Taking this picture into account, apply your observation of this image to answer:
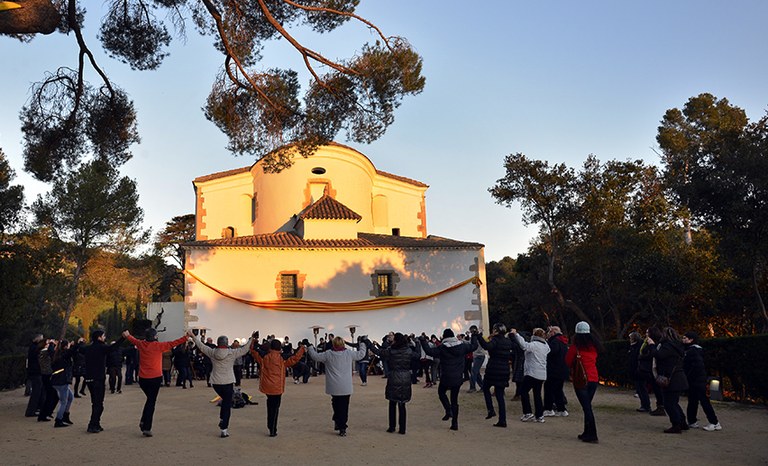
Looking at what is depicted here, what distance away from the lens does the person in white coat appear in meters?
9.27

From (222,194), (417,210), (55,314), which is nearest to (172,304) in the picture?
(222,194)

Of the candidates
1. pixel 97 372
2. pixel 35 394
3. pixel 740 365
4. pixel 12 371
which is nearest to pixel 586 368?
pixel 740 365

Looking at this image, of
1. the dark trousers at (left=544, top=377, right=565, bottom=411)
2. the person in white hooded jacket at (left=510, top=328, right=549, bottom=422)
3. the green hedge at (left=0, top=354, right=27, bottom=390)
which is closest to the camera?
the person in white hooded jacket at (left=510, top=328, right=549, bottom=422)

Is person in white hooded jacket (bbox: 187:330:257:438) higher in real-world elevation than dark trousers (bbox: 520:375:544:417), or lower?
higher

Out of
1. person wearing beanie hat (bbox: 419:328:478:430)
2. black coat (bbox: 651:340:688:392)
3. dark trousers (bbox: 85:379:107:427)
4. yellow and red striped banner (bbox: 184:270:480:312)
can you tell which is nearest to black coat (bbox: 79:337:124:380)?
dark trousers (bbox: 85:379:107:427)

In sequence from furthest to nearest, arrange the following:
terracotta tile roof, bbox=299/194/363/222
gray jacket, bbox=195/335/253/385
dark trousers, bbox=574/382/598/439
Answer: terracotta tile roof, bbox=299/194/363/222
gray jacket, bbox=195/335/253/385
dark trousers, bbox=574/382/598/439

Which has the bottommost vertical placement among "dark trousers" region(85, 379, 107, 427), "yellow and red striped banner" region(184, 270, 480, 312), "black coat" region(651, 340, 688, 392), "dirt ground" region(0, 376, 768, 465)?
"dirt ground" region(0, 376, 768, 465)

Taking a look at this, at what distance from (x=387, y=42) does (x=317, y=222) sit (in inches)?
686

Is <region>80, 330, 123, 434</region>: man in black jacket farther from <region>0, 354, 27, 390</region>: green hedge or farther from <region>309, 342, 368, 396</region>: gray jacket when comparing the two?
<region>0, 354, 27, 390</region>: green hedge

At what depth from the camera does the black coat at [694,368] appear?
930cm

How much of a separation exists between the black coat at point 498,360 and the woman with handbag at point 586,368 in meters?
1.72

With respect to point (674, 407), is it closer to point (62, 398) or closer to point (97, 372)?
point (97, 372)

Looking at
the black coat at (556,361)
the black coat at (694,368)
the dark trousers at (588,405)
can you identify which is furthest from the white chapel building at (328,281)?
the dark trousers at (588,405)

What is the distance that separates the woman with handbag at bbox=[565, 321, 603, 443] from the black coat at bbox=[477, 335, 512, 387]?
1721mm
